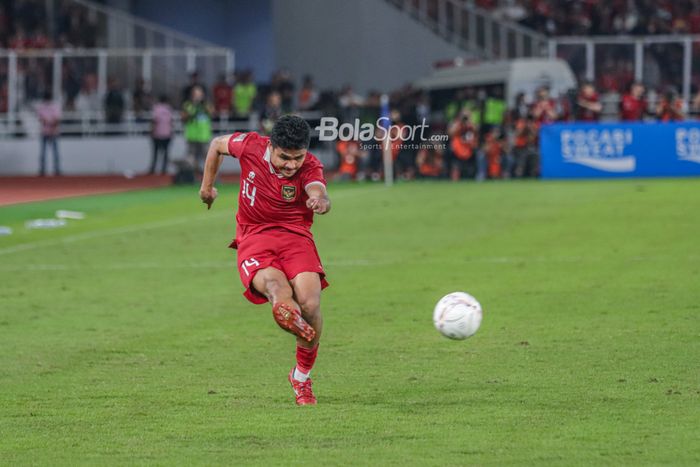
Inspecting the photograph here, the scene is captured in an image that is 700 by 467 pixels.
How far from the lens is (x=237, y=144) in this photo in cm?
939

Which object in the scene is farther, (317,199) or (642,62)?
(642,62)

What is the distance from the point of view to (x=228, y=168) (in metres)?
39.0

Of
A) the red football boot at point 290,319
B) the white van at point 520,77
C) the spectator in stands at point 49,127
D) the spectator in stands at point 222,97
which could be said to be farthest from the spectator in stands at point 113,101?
the red football boot at point 290,319

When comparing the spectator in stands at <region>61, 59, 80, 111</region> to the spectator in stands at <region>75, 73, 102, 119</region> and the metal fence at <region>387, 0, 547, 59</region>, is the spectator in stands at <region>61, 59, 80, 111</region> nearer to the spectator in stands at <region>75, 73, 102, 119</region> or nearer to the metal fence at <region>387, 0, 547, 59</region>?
the spectator in stands at <region>75, 73, 102, 119</region>

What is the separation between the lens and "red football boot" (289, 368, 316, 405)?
8.77m

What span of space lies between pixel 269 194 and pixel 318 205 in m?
0.60

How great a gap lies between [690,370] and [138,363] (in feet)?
12.9

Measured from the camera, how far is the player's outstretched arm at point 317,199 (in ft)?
28.3

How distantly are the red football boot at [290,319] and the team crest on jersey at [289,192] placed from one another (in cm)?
91

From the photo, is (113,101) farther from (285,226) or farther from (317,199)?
(317,199)

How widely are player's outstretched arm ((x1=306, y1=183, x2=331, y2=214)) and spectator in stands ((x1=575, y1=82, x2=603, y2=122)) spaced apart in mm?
25539

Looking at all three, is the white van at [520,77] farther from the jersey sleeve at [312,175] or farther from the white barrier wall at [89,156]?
the jersey sleeve at [312,175]

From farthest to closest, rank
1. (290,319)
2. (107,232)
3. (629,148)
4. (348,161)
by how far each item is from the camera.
A: (348,161) < (629,148) < (107,232) < (290,319)

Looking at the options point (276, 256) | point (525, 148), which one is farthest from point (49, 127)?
point (276, 256)
